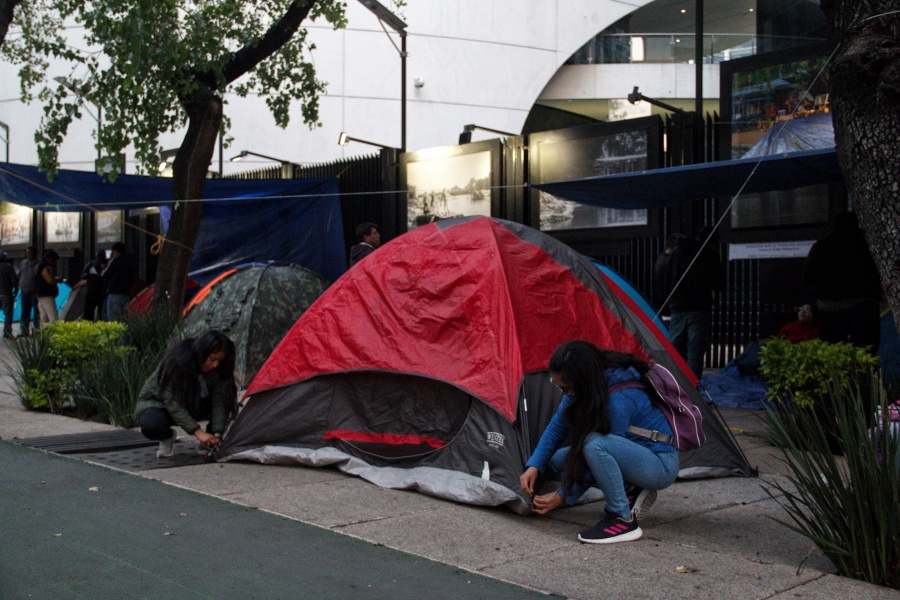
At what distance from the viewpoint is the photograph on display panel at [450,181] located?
15.0 m

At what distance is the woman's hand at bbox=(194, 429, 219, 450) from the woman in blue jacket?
265 cm

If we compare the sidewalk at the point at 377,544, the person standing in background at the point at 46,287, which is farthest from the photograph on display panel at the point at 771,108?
the person standing in background at the point at 46,287

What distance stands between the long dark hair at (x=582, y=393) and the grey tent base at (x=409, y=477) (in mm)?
597

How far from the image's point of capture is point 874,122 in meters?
4.95

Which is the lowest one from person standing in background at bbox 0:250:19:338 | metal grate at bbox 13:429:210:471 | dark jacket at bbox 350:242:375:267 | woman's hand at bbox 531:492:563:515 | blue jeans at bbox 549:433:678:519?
metal grate at bbox 13:429:210:471

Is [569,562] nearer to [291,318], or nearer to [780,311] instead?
[291,318]

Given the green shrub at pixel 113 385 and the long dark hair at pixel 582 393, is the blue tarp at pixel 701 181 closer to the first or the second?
the long dark hair at pixel 582 393

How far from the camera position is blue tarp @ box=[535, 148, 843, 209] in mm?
7781

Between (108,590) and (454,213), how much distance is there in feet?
39.0

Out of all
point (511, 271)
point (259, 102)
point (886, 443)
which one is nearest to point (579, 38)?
point (259, 102)

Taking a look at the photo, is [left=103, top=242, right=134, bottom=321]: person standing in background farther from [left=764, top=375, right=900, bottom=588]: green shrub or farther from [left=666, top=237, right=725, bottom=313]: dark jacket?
[left=764, top=375, right=900, bottom=588]: green shrub

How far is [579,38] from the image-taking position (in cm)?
3397

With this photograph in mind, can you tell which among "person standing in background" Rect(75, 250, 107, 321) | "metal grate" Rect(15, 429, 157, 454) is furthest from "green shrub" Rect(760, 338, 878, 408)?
"person standing in background" Rect(75, 250, 107, 321)

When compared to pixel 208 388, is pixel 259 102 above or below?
above
